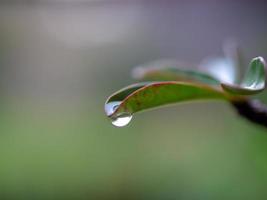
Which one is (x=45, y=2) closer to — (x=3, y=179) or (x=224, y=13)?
(x=224, y=13)

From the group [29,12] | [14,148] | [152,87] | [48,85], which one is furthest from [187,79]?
[29,12]

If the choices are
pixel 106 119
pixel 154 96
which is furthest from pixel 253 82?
pixel 106 119

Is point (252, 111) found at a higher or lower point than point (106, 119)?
lower

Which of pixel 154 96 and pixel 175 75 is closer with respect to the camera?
pixel 154 96

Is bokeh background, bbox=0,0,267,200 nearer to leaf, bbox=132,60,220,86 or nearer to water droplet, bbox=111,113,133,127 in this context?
leaf, bbox=132,60,220,86

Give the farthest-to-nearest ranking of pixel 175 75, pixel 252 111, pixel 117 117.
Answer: pixel 175 75 < pixel 252 111 < pixel 117 117

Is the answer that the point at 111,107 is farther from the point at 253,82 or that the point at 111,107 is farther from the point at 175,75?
the point at 175,75

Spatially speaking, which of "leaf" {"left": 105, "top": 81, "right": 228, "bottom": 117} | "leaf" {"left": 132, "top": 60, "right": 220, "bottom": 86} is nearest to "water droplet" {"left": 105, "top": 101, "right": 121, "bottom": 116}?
"leaf" {"left": 105, "top": 81, "right": 228, "bottom": 117}
